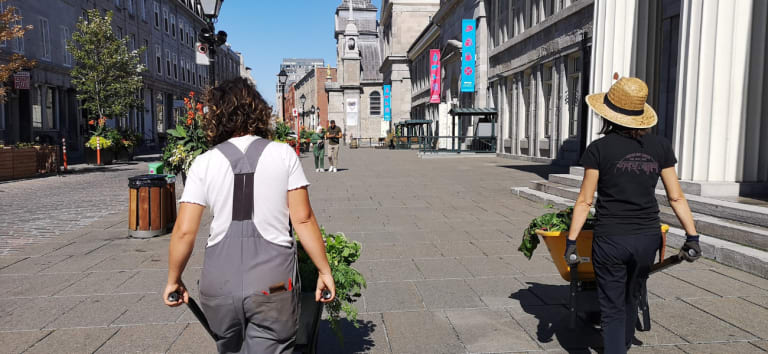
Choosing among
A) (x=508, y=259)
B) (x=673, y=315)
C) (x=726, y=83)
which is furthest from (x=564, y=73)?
(x=673, y=315)

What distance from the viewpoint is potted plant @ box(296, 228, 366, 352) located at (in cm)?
265

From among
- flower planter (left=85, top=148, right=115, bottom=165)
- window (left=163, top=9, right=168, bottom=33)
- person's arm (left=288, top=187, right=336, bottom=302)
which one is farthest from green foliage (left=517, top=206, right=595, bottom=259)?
window (left=163, top=9, right=168, bottom=33)

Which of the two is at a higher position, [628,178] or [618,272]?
[628,178]

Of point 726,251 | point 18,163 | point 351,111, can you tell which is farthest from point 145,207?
point 351,111

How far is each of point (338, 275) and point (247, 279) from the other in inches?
32.2

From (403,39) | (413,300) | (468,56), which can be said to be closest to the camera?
(413,300)

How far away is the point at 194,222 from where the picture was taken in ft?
7.34

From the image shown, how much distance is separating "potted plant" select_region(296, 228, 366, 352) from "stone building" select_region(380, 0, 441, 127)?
5997cm

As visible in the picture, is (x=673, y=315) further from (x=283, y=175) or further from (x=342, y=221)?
(x=342, y=221)

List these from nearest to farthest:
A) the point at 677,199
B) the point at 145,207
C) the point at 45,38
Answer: the point at 677,199
the point at 145,207
the point at 45,38

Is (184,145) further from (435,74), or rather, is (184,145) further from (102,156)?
(435,74)

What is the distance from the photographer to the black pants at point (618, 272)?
3.02 metres

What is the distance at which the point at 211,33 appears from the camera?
1082 centimetres

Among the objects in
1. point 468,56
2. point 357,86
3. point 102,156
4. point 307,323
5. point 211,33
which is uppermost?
point 357,86
